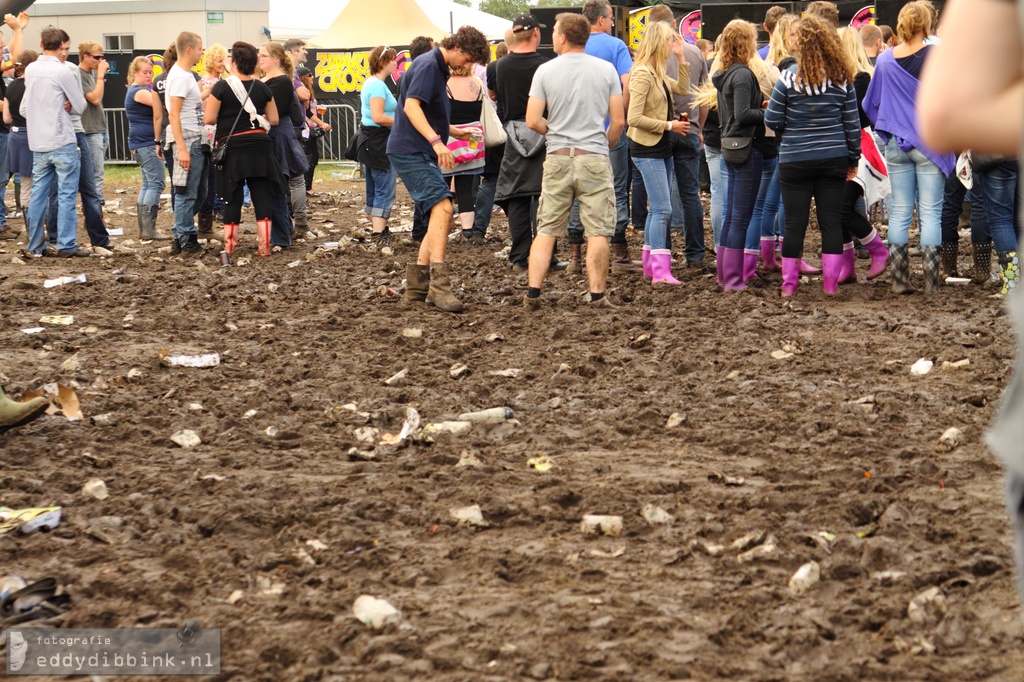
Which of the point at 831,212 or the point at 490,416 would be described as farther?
the point at 831,212

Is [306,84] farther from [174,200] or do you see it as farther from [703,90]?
[703,90]

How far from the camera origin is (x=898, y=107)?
8.05 meters

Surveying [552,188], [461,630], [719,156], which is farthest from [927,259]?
[461,630]

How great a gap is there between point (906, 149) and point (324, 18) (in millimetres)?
23638

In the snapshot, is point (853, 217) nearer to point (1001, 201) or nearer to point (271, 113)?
point (1001, 201)

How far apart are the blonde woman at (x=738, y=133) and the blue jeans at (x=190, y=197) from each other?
5.66 metres

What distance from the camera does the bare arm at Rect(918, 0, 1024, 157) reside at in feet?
4.63

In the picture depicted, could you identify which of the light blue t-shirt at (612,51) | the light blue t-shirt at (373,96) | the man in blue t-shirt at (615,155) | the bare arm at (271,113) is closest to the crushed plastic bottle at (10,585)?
the man in blue t-shirt at (615,155)

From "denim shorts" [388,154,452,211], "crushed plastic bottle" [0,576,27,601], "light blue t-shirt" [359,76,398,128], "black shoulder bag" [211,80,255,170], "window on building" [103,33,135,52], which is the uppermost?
"window on building" [103,33,135,52]

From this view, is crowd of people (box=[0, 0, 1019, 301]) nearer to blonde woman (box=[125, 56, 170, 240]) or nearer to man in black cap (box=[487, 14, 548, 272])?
man in black cap (box=[487, 14, 548, 272])

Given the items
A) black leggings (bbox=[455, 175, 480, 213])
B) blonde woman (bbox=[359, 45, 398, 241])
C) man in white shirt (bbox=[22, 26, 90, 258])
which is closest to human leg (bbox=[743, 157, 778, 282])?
black leggings (bbox=[455, 175, 480, 213])

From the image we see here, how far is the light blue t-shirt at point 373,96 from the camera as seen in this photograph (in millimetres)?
11406

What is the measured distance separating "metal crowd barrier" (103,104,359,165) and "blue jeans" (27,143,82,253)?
11523 mm

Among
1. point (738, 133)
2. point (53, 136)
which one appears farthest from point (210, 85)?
point (738, 133)
